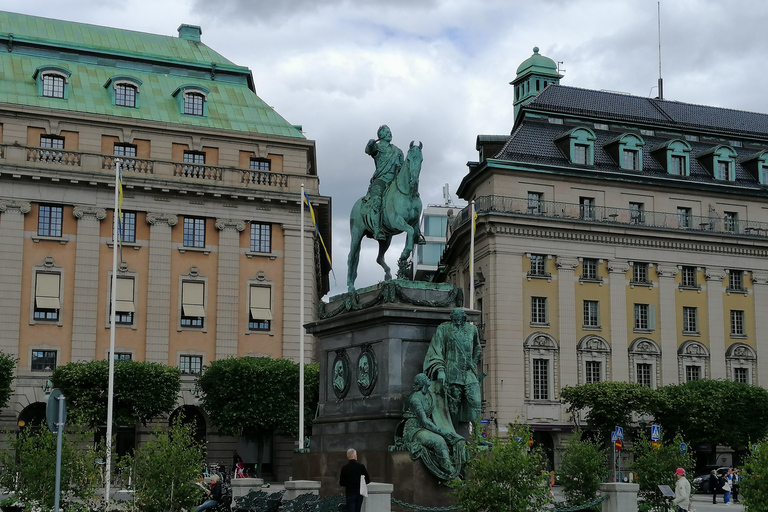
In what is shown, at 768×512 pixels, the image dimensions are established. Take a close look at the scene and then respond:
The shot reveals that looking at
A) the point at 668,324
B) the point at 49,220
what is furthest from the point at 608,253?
the point at 49,220

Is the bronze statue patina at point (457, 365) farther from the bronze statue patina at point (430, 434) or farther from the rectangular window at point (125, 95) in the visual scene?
the rectangular window at point (125, 95)

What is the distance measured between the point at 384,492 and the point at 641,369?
167ft

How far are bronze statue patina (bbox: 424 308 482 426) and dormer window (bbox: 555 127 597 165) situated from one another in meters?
48.5

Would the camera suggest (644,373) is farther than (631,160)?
No

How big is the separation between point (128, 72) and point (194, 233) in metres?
11.1

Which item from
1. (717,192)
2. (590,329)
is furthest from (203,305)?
(717,192)

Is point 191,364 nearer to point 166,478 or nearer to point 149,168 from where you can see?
point 149,168

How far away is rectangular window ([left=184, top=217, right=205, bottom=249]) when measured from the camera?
57.3 m

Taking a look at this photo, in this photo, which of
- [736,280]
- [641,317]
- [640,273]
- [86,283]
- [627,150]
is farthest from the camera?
[736,280]

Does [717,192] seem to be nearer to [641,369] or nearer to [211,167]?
[641,369]

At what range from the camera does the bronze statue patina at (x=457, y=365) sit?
64.7ft

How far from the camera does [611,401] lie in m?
58.6

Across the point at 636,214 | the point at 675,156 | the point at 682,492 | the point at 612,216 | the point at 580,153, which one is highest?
the point at 675,156

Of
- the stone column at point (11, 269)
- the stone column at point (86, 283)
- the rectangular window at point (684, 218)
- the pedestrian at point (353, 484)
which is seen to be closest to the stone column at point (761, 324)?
the rectangular window at point (684, 218)
